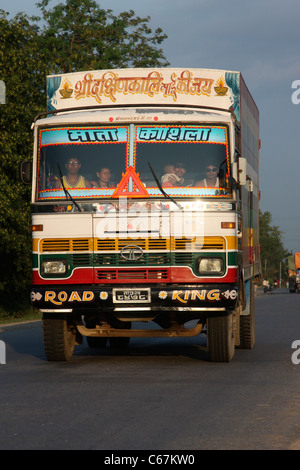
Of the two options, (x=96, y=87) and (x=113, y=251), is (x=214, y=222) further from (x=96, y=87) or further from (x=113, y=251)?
(x=96, y=87)

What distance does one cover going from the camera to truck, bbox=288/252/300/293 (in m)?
74.8

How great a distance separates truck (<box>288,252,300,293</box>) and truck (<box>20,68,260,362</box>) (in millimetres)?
63554

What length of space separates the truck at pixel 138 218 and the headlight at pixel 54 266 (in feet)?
0.04

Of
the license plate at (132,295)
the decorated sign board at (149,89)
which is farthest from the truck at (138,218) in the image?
the decorated sign board at (149,89)

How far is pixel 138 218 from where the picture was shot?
11.4 metres

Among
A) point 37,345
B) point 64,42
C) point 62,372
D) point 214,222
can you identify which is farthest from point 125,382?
point 64,42

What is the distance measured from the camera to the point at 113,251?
1146 centimetres

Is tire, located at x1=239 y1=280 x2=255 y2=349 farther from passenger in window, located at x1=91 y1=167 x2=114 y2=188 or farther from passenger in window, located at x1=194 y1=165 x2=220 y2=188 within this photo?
passenger in window, located at x1=91 y1=167 x2=114 y2=188

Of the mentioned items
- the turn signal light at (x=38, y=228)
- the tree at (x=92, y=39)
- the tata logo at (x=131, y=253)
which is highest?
the tree at (x=92, y=39)

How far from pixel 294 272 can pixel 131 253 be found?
66925 mm

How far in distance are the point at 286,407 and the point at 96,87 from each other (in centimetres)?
594

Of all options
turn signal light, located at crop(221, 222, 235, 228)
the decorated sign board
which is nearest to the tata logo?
turn signal light, located at crop(221, 222, 235, 228)

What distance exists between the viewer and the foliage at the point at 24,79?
2870 centimetres

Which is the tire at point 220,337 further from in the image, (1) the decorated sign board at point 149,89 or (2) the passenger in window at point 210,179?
(1) the decorated sign board at point 149,89
